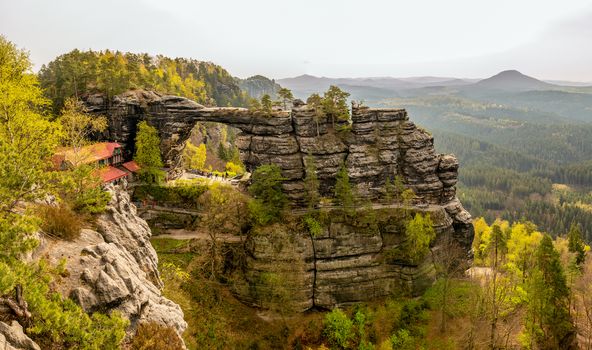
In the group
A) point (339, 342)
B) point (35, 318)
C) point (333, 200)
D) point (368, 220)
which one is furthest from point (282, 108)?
point (35, 318)

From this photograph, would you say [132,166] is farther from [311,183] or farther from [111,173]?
[311,183]

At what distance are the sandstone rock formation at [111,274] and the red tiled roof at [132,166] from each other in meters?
32.5

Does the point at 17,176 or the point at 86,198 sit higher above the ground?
the point at 17,176

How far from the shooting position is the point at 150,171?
175 ft

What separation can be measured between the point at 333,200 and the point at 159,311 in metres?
34.4

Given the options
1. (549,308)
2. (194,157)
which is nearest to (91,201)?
(549,308)

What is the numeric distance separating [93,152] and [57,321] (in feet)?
135

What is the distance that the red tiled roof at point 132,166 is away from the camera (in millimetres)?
53888

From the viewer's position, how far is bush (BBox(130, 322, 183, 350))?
1638 centimetres

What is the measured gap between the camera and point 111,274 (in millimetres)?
17594

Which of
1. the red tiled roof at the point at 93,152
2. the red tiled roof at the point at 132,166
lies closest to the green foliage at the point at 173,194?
the red tiled roof at the point at 132,166

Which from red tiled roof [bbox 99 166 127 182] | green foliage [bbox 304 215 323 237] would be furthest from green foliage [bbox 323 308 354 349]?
red tiled roof [bbox 99 166 127 182]

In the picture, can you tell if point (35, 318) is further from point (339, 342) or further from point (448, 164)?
point (448, 164)

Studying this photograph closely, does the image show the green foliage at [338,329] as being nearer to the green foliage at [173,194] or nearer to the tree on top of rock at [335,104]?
the green foliage at [173,194]
